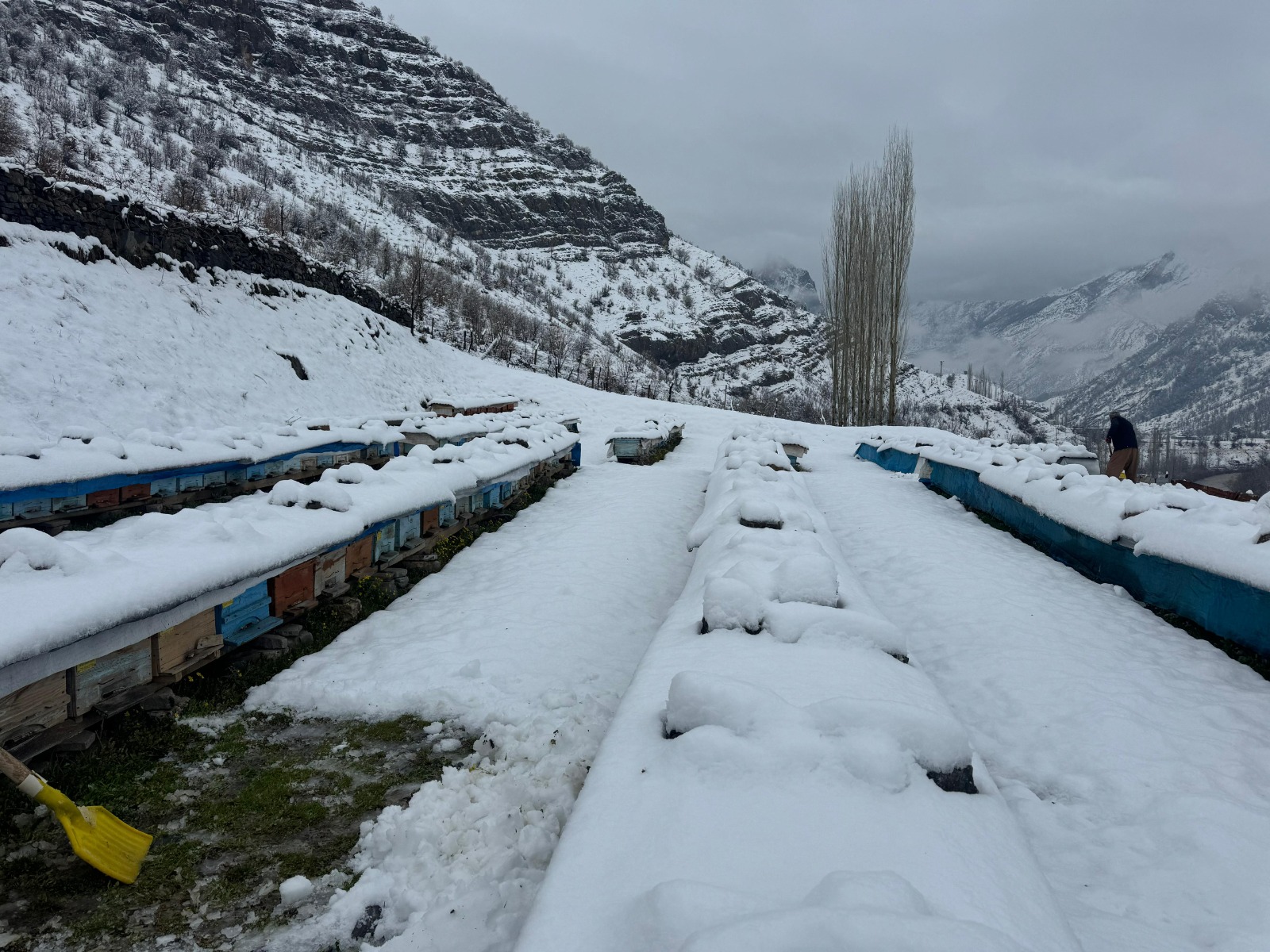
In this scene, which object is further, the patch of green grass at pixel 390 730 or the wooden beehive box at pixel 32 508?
the wooden beehive box at pixel 32 508

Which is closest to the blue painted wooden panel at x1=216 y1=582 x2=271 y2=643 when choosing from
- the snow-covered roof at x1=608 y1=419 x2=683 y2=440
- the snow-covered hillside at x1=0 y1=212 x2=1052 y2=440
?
the snow-covered hillside at x1=0 y1=212 x2=1052 y2=440

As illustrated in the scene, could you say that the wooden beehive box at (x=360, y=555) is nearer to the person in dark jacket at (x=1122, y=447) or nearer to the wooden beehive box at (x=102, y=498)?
the wooden beehive box at (x=102, y=498)

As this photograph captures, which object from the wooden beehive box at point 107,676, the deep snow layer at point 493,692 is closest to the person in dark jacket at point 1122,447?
the deep snow layer at point 493,692

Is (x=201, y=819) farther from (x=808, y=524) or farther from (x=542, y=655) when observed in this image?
(x=808, y=524)

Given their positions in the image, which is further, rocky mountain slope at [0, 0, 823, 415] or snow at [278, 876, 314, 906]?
rocky mountain slope at [0, 0, 823, 415]

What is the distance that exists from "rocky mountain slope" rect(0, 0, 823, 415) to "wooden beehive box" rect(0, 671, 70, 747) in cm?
1669

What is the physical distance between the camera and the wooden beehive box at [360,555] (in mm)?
4724

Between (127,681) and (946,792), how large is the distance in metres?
3.48

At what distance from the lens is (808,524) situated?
204 inches

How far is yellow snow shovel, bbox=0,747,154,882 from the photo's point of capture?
6.87ft

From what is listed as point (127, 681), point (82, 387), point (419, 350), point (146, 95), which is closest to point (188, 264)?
point (82, 387)

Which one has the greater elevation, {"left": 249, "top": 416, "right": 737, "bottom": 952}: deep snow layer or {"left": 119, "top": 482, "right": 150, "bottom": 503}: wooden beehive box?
{"left": 119, "top": 482, "right": 150, "bottom": 503}: wooden beehive box

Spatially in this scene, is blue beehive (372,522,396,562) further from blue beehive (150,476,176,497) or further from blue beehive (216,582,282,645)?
blue beehive (150,476,176,497)

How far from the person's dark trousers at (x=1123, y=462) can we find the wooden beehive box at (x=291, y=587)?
36.7 ft
